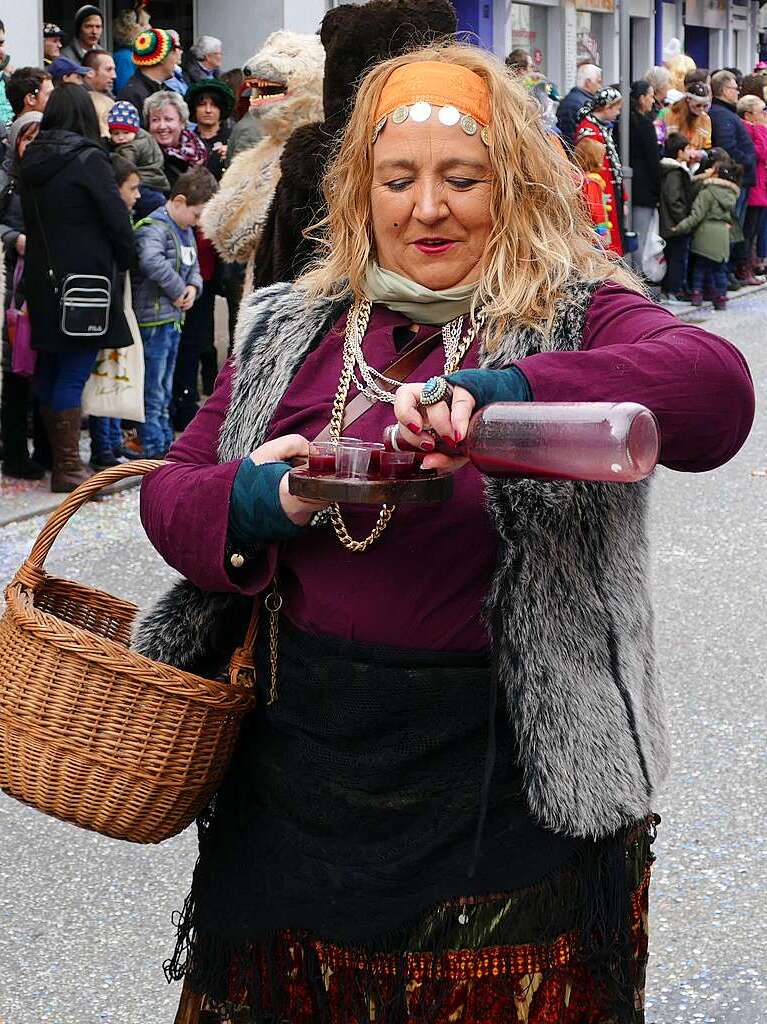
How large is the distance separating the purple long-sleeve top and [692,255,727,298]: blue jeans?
14.1 meters

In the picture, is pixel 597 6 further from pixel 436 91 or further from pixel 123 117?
pixel 436 91

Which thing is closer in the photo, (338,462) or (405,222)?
(338,462)

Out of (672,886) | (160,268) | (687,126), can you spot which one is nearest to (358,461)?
(672,886)

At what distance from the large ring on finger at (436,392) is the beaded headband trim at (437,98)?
1.80 feet

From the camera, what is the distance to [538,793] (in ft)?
6.97

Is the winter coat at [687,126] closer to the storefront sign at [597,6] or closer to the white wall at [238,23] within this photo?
the white wall at [238,23]

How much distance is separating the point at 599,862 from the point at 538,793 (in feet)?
→ 0.49

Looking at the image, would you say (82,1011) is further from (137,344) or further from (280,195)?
(137,344)

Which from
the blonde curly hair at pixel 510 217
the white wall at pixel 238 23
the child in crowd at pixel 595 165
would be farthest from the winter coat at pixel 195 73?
the blonde curly hair at pixel 510 217

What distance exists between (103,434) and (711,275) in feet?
30.1

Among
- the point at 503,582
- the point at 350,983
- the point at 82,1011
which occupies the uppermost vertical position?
the point at 503,582

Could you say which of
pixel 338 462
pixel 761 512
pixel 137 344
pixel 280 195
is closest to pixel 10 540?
pixel 137 344

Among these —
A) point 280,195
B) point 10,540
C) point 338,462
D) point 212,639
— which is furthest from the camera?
point 10,540

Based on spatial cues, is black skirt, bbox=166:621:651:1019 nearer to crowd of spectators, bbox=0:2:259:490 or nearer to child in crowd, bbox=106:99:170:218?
crowd of spectators, bbox=0:2:259:490
